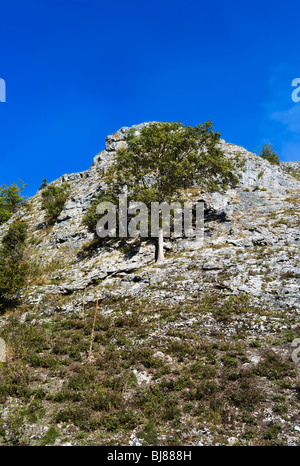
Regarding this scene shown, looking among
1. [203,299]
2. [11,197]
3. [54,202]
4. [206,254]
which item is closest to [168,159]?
[206,254]

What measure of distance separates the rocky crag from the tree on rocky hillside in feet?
21.6

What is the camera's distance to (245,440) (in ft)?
25.1

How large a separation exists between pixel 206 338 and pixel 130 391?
5.08 m

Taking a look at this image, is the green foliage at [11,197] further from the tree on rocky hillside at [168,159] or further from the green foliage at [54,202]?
the tree on rocky hillside at [168,159]

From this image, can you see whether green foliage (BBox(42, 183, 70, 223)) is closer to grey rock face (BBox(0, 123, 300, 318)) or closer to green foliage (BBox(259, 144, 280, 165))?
grey rock face (BBox(0, 123, 300, 318))

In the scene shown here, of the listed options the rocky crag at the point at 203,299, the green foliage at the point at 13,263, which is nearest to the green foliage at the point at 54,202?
the green foliage at the point at 13,263

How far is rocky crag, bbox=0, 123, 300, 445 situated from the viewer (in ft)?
27.6

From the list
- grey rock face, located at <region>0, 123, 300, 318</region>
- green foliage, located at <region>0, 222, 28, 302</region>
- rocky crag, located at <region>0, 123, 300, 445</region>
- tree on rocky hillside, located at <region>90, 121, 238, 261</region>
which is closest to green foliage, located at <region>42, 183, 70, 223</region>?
grey rock face, located at <region>0, 123, 300, 318</region>

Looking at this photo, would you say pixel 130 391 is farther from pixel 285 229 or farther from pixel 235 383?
pixel 285 229

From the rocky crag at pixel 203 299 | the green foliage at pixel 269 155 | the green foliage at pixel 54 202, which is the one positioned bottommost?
the rocky crag at pixel 203 299

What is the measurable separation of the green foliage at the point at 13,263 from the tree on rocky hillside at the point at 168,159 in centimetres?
1383

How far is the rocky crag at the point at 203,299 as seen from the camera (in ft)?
27.6

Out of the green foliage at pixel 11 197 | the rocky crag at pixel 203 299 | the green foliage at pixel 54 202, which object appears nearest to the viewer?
the rocky crag at pixel 203 299
